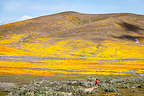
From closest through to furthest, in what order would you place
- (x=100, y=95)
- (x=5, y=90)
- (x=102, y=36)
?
(x=100, y=95) → (x=5, y=90) → (x=102, y=36)

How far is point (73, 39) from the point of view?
5655 inches

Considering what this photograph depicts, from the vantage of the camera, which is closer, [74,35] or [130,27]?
[74,35]

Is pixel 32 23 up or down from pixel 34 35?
up

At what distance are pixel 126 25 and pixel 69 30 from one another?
55.0 meters

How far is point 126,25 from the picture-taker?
606 ft

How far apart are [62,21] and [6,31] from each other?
56.1 metres

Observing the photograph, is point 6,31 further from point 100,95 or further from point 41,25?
point 100,95

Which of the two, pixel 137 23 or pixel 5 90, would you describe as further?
pixel 137 23

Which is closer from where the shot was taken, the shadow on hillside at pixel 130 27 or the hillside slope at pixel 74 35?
the hillside slope at pixel 74 35

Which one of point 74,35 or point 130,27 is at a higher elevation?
point 130,27

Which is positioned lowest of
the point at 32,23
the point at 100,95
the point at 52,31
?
the point at 100,95

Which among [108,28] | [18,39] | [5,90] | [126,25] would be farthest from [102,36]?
[5,90]

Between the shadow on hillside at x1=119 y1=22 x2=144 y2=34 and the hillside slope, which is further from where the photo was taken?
the shadow on hillside at x1=119 y1=22 x2=144 y2=34

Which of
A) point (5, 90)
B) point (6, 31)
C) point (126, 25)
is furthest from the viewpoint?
point (126, 25)
